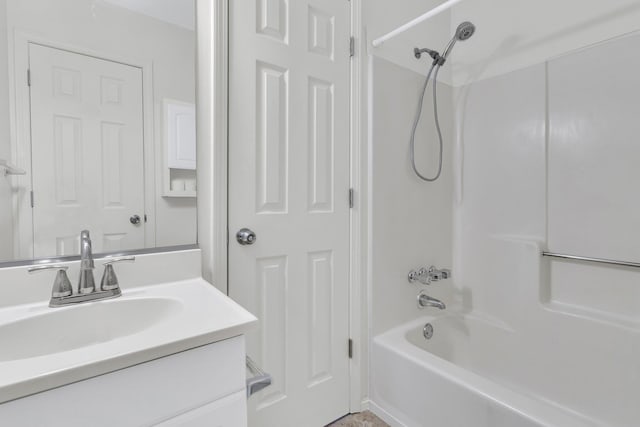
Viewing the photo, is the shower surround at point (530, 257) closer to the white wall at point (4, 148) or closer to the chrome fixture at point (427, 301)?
the chrome fixture at point (427, 301)

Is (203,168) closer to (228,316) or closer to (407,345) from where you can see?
(228,316)

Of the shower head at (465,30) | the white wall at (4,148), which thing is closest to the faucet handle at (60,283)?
the white wall at (4,148)

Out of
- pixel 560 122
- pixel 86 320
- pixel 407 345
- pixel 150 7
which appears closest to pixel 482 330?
pixel 407 345

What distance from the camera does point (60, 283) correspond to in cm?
85

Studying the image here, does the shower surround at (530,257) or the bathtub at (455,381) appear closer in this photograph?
the bathtub at (455,381)

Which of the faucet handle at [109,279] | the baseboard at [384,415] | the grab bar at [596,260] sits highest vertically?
the faucet handle at [109,279]

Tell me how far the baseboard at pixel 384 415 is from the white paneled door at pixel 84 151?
1.28 metres

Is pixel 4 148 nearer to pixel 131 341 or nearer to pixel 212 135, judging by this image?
pixel 212 135

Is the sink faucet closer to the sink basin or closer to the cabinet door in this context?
the sink basin

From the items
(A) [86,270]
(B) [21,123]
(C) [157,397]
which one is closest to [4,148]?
(B) [21,123]

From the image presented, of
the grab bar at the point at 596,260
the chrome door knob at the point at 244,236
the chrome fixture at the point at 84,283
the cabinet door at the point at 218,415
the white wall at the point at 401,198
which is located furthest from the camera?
the white wall at the point at 401,198

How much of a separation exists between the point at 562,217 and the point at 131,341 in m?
1.80

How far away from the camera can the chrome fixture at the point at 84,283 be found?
843mm

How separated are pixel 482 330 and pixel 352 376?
795mm
